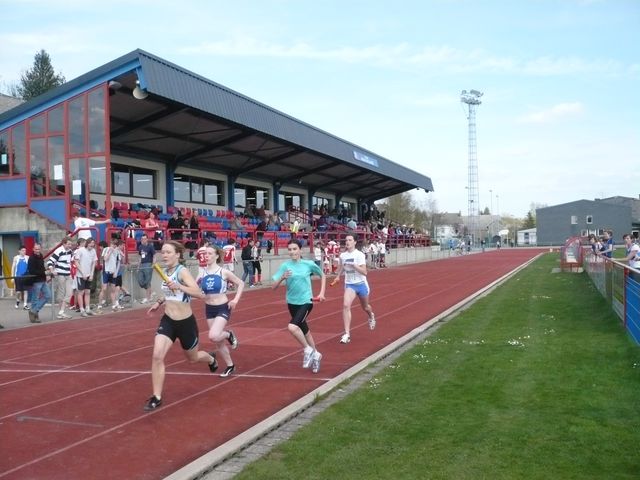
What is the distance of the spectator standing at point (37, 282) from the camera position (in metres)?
14.4

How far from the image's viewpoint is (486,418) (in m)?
6.25

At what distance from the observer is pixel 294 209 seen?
38.9 m

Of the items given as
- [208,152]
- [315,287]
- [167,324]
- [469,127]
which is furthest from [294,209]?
[469,127]

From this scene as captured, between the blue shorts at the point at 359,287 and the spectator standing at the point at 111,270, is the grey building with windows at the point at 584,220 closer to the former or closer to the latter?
the spectator standing at the point at 111,270

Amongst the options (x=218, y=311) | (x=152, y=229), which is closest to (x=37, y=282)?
(x=152, y=229)

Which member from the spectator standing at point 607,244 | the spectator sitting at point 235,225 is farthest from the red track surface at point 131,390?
the spectator sitting at point 235,225

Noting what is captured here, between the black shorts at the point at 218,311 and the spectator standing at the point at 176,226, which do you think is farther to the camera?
the spectator standing at the point at 176,226

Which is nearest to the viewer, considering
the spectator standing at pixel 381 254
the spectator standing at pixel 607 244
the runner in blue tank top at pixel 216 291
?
the runner in blue tank top at pixel 216 291

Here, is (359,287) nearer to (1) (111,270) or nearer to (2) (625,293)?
(2) (625,293)

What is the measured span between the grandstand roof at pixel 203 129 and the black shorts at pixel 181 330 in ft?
43.9

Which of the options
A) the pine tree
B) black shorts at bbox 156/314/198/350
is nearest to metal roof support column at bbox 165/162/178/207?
black shorts at bbox 156/314/198/350

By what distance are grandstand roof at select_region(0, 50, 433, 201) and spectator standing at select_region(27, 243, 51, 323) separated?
6723mm

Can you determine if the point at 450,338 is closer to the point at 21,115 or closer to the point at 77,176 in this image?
the point at 77,176

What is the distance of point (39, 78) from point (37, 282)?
68741mm
